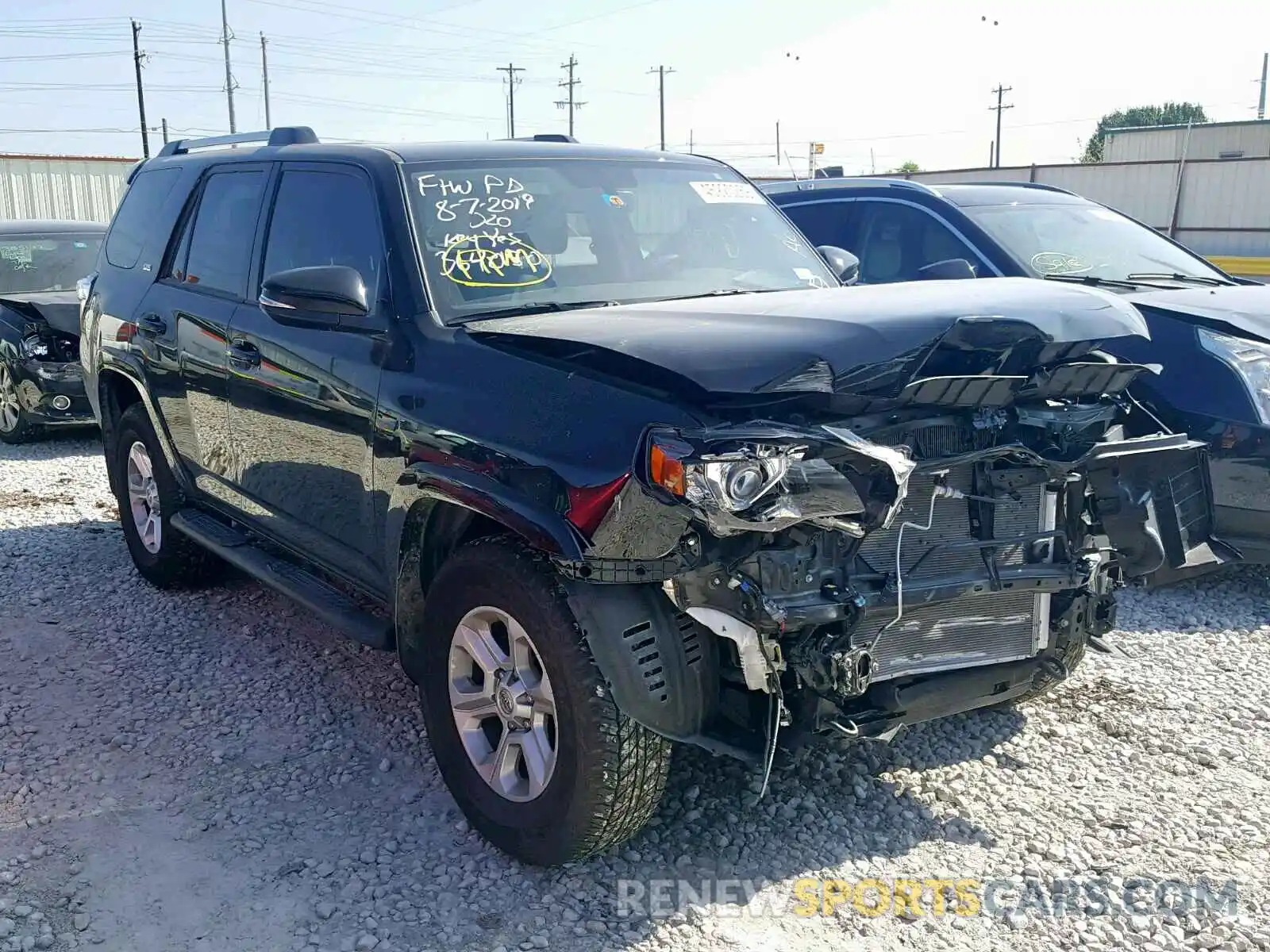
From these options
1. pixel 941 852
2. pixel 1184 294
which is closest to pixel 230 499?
pixel 941 852

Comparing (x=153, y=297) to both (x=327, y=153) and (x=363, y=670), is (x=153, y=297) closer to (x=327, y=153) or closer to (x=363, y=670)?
(x=327, y=153)

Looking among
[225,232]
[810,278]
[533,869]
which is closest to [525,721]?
[533,869]

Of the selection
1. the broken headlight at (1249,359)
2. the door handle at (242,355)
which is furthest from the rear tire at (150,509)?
the broken headlight at (1249,359)

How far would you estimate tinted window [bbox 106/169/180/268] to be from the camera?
564 centimetres

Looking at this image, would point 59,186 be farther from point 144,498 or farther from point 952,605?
point 952,605

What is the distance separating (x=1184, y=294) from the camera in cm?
596

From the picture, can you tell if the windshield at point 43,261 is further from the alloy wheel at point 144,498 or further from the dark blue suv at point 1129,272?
the dark blue suv at point 1129,272

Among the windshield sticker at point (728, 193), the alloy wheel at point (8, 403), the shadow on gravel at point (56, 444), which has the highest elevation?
the windshield sticker at point (728, 193)

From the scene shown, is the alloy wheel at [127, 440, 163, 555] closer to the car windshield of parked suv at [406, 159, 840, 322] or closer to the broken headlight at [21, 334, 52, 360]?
the car windshield of parked suv at [406, 159, 840, 322]

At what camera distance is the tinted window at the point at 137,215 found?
18.5 ft

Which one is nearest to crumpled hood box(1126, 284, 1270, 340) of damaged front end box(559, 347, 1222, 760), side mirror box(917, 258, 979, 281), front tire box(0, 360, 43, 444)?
side mirror box(917, 258, 979, 281)

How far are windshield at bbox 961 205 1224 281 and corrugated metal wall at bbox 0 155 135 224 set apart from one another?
29.6m

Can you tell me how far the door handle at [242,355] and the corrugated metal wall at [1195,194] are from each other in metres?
21.2

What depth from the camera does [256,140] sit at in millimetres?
5230
